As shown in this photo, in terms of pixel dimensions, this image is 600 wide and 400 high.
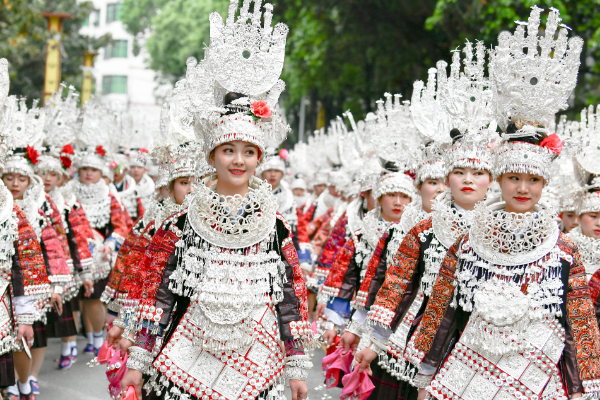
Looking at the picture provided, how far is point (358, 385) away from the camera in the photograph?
568cm

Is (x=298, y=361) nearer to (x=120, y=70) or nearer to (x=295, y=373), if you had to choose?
(x=295, y=373)

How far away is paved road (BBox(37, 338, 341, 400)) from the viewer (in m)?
7.99

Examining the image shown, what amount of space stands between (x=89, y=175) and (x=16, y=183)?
10.9 ft

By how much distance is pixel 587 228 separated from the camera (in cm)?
702

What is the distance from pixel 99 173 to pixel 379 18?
45.3ft

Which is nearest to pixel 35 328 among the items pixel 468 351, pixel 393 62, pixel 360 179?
pixel 360 179

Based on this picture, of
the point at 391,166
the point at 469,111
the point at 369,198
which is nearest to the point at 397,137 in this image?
the point at 391,166

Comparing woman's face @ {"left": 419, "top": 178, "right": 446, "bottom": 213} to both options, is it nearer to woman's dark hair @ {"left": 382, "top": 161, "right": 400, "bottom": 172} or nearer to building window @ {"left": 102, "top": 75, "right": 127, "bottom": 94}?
woman's dark hair @ {"left": 382, "top": 161, "right": 400, "bottom": 172}

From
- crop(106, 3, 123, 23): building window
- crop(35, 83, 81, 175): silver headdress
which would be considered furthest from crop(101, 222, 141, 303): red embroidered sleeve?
crop(106, 3, 123, 23): building window

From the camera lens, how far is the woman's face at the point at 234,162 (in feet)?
14.7

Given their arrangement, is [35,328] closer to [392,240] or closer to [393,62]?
[392,240]

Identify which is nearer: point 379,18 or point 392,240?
point 392,240

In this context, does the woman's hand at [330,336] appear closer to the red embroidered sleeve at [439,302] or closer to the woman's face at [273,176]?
the red embroidered sleeve at [439,302]

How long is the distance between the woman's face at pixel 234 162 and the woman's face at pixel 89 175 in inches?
268
